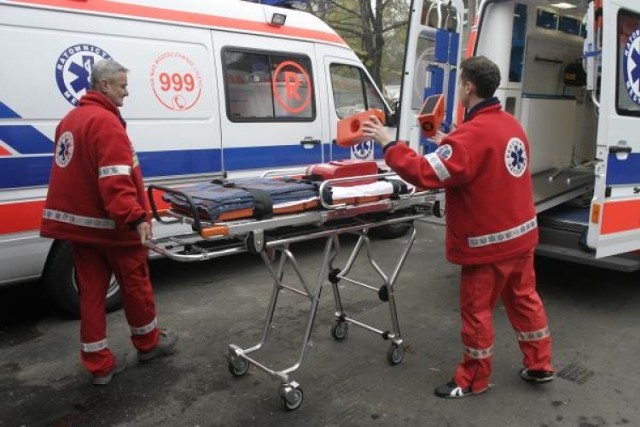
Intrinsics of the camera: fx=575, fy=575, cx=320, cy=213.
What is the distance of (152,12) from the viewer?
178 inches

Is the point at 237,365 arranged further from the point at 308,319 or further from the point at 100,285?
the point at 100,285

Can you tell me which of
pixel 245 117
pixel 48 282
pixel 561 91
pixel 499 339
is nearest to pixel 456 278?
pixel 499 339

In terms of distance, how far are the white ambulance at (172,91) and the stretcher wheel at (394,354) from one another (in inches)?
88.5

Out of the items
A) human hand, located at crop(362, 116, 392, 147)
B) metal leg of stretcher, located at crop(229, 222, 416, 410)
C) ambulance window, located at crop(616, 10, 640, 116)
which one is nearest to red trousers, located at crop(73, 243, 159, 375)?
metal leg of stretcher, located at crop(229, 222, 416, 410)

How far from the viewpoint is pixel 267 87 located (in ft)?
17.7

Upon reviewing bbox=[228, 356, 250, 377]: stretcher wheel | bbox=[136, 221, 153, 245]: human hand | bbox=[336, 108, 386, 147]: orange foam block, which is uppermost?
bbox=[336, 108, 386, 147]: orange foam block

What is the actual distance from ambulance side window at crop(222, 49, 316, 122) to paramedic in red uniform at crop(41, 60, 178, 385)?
74.8 inches

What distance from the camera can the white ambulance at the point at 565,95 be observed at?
3947mm

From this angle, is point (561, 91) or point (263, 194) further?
point (561, 91)

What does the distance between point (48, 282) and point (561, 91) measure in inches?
189

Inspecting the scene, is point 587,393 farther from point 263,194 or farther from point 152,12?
point 152,12

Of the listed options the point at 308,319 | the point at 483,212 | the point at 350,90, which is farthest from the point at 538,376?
the point at 350,90

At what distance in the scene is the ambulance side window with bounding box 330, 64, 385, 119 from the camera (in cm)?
607

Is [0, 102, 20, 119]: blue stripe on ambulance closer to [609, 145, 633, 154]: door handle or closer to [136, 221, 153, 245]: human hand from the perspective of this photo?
[136, 221, 153, 245]: human hand
